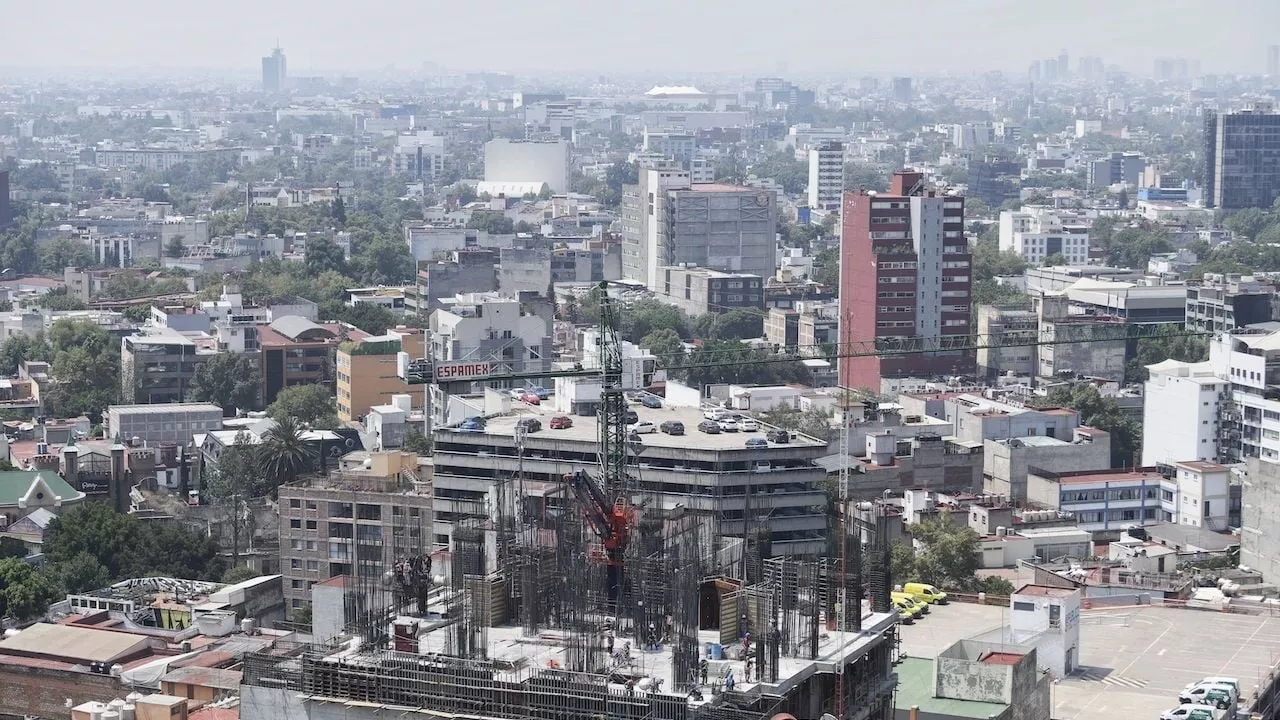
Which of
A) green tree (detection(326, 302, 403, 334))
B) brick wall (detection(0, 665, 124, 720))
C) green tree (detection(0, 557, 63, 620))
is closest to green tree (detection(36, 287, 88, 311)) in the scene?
green tree (detection(326, 302, 403, 334))

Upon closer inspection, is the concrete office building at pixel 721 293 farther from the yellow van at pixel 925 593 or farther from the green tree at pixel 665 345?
the yellow van at pixel 925 593

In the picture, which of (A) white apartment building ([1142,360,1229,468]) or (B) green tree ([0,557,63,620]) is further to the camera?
(A) white apartment building ([1142,360,1229,468])

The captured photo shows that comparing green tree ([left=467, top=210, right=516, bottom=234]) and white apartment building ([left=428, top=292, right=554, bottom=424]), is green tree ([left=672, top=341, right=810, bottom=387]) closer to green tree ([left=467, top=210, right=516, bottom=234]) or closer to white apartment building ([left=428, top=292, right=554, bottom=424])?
white apartment building ([left=428, top=292, right=554, bottom=424])

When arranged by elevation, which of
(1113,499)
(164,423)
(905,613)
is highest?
(905,613)

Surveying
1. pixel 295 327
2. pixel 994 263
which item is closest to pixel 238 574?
pixel 295 327

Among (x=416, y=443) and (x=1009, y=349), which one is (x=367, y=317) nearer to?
(x=1009, y=349)
